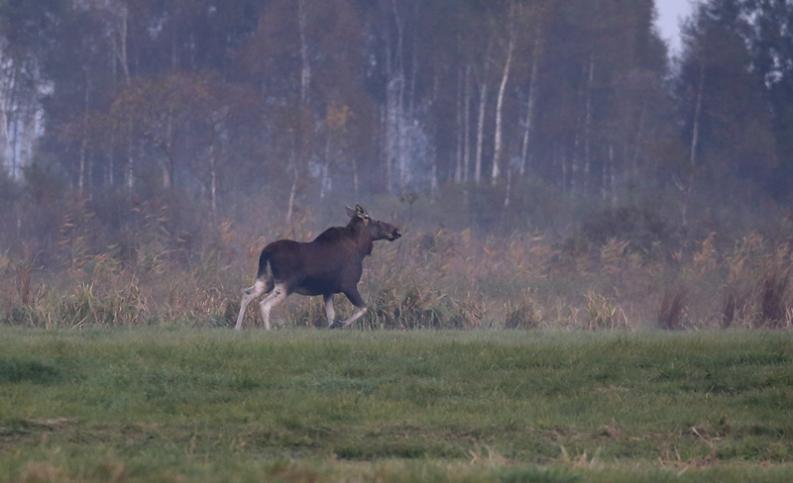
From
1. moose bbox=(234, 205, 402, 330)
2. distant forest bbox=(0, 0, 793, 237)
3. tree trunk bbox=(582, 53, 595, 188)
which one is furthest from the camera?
tree trunk bbox=(582, 53, 595, 188)

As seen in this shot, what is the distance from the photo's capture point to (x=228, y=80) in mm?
51906

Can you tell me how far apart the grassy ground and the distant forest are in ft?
92.1

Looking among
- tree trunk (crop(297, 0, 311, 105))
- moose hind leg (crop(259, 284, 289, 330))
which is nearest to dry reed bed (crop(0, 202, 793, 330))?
moose hind leg (crop(259, 284, 289, 330))

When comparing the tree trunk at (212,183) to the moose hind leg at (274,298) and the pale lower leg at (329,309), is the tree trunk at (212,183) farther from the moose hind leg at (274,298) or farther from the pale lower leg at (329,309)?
the moose hind leg at (274,298)

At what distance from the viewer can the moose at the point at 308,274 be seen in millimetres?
20422

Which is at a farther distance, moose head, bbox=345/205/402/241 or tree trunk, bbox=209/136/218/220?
tree trunk, bbox=209/136/218/220

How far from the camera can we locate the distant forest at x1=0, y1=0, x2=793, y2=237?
4603 centimetres

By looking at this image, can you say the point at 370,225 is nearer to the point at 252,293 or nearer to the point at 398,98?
the point at 252,293

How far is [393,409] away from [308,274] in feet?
27.5

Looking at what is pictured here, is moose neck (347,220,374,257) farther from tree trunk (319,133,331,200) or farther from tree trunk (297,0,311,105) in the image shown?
tree trunk (297,0,311,105)

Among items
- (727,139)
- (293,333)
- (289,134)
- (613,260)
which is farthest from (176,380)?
(727,139)

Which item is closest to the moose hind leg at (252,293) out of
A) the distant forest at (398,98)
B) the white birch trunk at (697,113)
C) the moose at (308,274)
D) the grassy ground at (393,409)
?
the moose at (308,274)

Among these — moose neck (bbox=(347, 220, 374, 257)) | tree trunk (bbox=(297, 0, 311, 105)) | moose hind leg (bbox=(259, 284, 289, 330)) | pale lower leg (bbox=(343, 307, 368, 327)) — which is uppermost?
tree trunk (bbox=(297, 0, 311, 105))

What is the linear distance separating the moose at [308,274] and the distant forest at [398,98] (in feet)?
71.4
